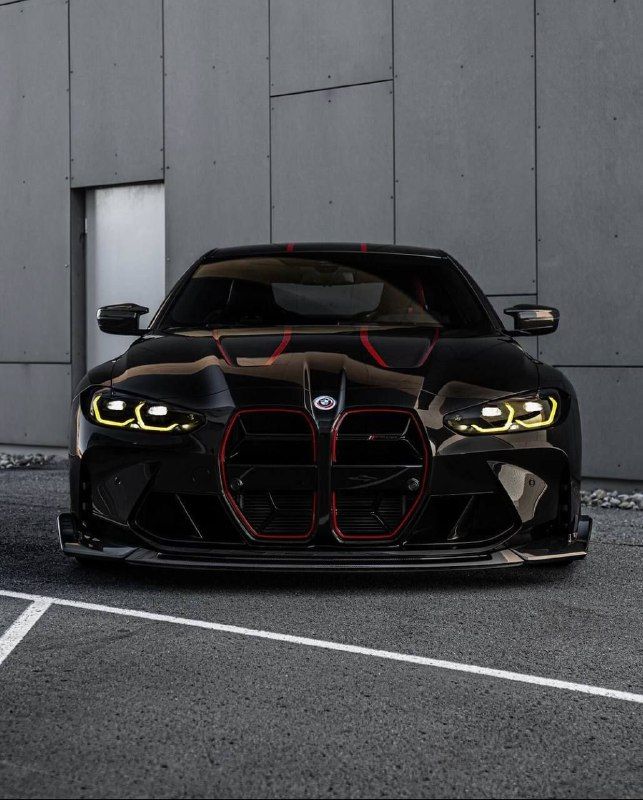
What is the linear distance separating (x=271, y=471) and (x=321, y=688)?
1.14m

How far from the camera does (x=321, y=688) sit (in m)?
3.62

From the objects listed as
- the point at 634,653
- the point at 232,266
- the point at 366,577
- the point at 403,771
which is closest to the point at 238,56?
the point at 232,266

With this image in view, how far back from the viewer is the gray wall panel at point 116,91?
1213cm

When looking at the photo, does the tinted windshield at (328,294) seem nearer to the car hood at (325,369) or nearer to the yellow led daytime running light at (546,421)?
Answer: the car hood at (325,369)

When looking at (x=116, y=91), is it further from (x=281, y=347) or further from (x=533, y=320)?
(x=281, y=347)

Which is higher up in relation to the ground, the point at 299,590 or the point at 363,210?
the point at 363,210

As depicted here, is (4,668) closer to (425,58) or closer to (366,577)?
(366,577)

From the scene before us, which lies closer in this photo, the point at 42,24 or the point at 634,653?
the point at 634,653

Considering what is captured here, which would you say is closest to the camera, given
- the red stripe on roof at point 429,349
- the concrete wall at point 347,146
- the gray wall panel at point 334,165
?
the red stripe on roof at point 429,349

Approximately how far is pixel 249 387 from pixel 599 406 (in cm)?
546

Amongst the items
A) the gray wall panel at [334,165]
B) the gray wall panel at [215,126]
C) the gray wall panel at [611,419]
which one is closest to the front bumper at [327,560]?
the gray wall panel at [611,419]

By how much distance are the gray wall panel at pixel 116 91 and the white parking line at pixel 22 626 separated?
7.88m

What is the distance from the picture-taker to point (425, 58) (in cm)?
1046

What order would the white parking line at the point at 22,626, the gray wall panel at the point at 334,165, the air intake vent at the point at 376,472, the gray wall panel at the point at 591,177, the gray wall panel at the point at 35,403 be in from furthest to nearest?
the gray wall panel at the point at 35,403, the gray wall panel at the point at 334,165, the gray wall panel at the point at 591,177, the air intake vent at the point at 376,472, the white parking line at the point at 22,626
